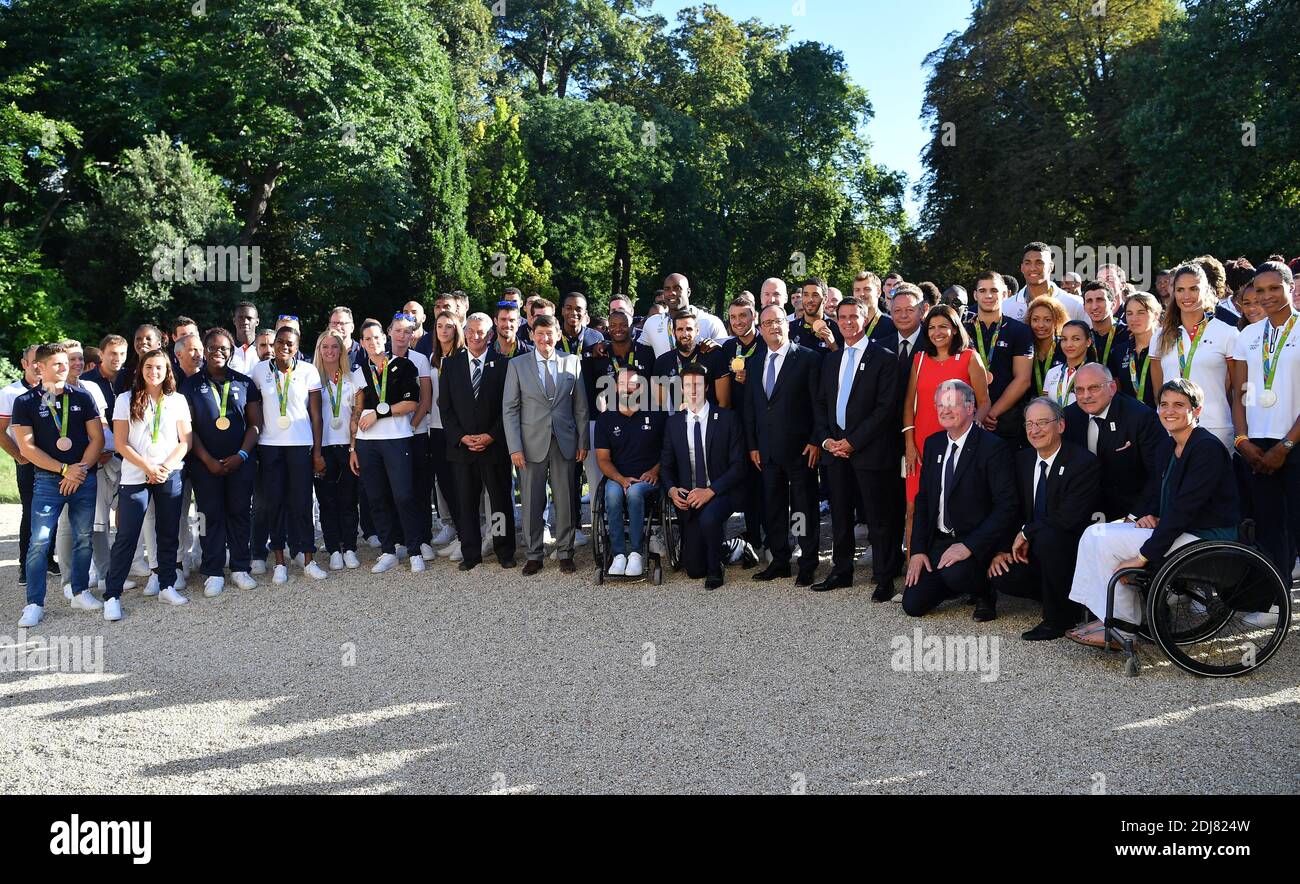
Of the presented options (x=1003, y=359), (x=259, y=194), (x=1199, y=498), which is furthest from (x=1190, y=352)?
(x=259, y=194)

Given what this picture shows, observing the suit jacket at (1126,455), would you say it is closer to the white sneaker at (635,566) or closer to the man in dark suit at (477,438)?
the white sneaker at (635,566)

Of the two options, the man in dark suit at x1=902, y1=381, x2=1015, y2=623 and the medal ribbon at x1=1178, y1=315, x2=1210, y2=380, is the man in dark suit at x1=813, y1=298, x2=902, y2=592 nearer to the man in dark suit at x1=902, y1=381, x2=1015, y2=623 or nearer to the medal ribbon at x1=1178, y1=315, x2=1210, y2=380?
the man in dark suit at x1=902, y1=381, x2=1015, y2=623

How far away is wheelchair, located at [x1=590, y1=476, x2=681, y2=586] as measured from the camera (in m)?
8.47

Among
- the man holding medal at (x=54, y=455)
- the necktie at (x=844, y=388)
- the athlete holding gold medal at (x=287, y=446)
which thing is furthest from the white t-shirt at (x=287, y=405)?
the necktie at (x=844, y=388)

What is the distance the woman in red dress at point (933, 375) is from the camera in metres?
7.45

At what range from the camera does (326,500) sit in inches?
369

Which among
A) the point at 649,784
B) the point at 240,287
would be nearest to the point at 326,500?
the point at 649,784

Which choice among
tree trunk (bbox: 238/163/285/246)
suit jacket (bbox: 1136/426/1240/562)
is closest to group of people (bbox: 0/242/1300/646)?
suit jacket (bbox: 1136/426/1240/562)

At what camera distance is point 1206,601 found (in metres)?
5.83

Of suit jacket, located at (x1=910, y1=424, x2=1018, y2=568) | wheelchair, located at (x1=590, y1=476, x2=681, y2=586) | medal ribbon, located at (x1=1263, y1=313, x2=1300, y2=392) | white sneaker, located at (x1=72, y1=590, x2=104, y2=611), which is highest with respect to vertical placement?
medal ribbon, located at (x1=1263, y1=313, x2=1300, y2=392)

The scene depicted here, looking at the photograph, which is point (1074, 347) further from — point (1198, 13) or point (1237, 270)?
point (1198, 13)

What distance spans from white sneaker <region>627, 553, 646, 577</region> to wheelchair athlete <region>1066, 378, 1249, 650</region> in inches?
134

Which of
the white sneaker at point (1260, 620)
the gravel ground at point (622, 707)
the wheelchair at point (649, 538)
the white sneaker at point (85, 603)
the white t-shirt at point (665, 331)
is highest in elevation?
the white t-shirt at point (665, 331)

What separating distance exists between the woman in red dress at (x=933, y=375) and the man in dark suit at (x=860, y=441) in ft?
0.49
